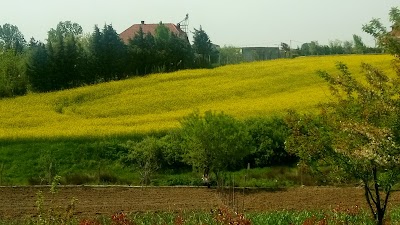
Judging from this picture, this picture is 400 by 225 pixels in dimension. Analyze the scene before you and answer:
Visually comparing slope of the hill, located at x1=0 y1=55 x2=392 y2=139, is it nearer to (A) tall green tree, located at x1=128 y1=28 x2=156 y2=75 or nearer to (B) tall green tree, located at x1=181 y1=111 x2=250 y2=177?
(A) tall green tree, located at x1=128 y1=28 x2=156 y2=75

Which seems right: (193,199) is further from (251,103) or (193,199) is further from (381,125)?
(251,103)

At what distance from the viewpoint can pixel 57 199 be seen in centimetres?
2391

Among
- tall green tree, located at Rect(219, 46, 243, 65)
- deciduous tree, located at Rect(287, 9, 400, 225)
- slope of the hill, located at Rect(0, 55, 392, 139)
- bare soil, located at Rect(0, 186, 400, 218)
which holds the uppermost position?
deciduous tree, located at Rect(287, 9, 400, 225)

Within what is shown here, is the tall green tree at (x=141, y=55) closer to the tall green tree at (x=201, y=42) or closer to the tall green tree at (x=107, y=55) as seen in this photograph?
the tall green tree at (x=107, y=55)

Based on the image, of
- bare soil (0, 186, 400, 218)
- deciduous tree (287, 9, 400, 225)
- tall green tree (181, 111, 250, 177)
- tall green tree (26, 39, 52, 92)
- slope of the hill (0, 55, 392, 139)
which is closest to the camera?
deciduous tree (287, 9, 400, 225)

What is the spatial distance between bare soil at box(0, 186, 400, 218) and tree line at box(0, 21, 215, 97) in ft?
113

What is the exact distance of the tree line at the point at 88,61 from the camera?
5984 centimetres

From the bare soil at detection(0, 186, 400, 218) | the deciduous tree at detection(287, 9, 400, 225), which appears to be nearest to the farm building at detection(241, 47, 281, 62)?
the bare soil at detection(0, 186, 400, 218)

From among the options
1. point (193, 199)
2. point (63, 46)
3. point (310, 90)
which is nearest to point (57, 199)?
point (193, 199)

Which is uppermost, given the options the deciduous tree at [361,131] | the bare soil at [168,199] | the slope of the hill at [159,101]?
the deciduous tree at [361,131]

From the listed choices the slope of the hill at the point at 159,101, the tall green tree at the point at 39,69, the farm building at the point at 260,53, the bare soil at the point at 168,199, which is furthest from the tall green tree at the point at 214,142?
the farm building at the point at 260,53

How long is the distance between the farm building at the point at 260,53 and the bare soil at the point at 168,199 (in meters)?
93.4

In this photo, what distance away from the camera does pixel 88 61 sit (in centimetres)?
6356

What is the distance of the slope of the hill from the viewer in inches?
1578
